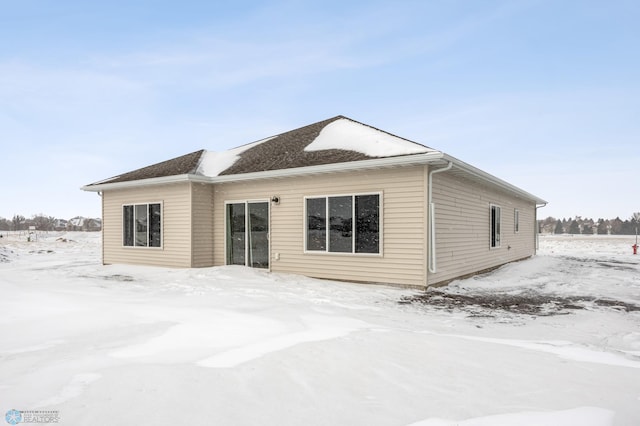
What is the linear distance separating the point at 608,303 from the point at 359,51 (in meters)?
14.7

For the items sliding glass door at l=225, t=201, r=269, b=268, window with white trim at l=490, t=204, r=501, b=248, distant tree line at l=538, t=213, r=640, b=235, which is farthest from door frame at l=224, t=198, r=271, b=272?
distant tree line at l=538, t=213, r=640, b=235

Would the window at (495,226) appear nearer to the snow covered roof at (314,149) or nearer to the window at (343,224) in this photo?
the snow covered roof at (314,149)

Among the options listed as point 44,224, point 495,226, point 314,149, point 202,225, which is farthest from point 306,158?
point 44,224

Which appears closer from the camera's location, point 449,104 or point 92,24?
point 92,24

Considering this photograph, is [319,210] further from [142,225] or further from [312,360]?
[142,225]

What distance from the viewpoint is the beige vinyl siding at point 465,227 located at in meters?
8.50

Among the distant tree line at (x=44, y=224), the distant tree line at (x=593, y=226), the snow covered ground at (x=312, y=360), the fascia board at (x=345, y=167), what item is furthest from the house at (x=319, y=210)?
the distant tree line at (x=593, y=226)

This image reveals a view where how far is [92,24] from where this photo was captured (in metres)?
14.2

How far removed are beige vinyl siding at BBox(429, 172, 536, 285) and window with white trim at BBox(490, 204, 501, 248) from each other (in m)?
0.18

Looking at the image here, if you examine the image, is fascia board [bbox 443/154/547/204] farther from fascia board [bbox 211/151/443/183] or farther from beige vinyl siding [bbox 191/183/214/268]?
beige vinyl siding [bbox 191/183/214/268]

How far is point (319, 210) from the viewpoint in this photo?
911 cm

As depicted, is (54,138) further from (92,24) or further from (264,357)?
(264,357)

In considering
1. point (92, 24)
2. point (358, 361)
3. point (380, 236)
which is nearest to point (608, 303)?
point (380, 236)

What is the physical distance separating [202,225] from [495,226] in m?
9.31
